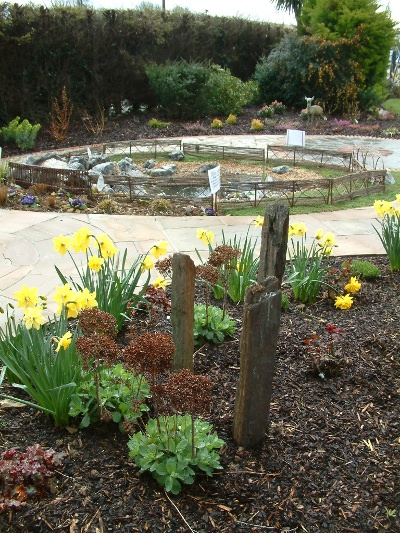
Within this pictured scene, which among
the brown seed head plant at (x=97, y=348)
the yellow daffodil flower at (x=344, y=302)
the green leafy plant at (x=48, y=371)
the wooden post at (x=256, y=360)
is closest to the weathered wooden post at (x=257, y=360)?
the wooden post at (x=256, y=360)

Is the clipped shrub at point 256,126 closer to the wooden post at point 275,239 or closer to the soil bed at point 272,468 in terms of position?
the wooden post at point 275,239

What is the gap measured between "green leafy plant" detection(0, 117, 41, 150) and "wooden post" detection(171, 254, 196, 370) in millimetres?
9443

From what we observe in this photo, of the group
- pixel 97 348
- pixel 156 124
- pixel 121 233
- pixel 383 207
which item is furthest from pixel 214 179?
pixel 156 124

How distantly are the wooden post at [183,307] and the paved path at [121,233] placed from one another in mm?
1838

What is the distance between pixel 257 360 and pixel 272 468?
0.44m

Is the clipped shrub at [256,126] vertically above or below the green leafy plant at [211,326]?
above

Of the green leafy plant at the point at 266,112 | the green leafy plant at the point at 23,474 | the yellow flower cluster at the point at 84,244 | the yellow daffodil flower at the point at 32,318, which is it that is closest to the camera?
the green leafy plant at the point at 23,474

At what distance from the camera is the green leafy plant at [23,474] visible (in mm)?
2057

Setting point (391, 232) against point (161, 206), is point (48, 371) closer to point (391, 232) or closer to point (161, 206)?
point (391, 232)

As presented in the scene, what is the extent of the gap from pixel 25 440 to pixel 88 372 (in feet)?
1.26

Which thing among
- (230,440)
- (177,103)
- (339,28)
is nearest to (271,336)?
(230,440)

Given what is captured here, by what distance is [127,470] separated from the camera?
7.64 feet

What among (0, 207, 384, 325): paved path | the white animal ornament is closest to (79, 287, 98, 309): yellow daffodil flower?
(0, 207, 384, 325): paved path

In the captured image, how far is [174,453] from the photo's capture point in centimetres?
222
